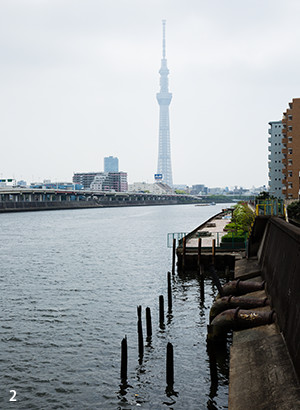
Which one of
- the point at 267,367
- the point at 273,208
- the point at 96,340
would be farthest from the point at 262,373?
the point at 273,208

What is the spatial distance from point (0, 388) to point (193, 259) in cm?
2697

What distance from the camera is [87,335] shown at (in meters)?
27.2

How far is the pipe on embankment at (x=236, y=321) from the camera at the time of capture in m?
22.4

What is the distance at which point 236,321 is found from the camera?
75.6 feet

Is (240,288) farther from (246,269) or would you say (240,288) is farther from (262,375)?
(262,375)

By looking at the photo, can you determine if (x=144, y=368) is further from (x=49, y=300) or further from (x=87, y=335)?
(x=49, y=300)

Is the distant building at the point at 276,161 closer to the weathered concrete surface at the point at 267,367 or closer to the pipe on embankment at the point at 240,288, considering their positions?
the pipe on embankment at the point at 240,288

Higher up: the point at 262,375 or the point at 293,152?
the point at 293,152

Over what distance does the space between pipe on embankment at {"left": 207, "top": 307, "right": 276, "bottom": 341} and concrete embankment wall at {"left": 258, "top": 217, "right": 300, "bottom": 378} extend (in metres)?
0.72

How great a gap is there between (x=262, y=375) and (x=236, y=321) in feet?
20.2

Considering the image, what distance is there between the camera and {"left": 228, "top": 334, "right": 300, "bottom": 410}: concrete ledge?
14984 millimetres

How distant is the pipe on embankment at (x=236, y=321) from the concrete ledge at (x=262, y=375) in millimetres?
1000

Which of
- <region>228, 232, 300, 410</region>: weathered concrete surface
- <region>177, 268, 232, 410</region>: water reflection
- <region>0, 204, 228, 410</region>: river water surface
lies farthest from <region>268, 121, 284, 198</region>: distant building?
<region>228, 232, 300, 410</region>: weathered concrete surface

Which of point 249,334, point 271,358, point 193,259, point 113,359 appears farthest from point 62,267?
point 271,358
